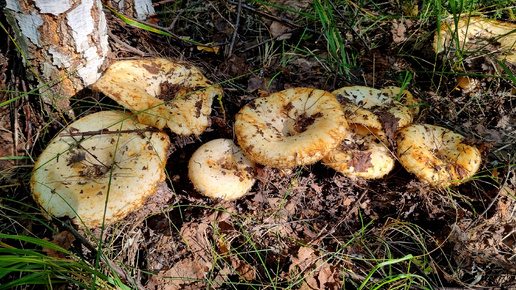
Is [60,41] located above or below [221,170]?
above

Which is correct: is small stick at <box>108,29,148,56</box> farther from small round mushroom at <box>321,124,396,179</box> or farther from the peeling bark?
small round mushroom at <box>321,124,396,179</box>

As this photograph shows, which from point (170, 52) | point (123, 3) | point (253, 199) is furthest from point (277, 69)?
point (123, 3)

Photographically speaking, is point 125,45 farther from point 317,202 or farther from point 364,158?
point 364,158

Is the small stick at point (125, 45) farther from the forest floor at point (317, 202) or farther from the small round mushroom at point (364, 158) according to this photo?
the small round mushroom at point (364, 158)

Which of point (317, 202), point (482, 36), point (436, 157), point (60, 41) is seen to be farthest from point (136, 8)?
point (482, 36)

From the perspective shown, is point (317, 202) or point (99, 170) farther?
point (317, 202)

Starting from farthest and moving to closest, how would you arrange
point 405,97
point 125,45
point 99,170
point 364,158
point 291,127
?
point 125,45
point 405,97
point 291,127
point 364,158
point 99,170

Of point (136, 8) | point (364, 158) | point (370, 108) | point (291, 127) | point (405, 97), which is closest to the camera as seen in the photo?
point (364, 158)

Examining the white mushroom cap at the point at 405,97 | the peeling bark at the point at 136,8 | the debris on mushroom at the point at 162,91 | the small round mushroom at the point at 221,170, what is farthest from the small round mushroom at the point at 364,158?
the peeling bark at the point at 136,8
